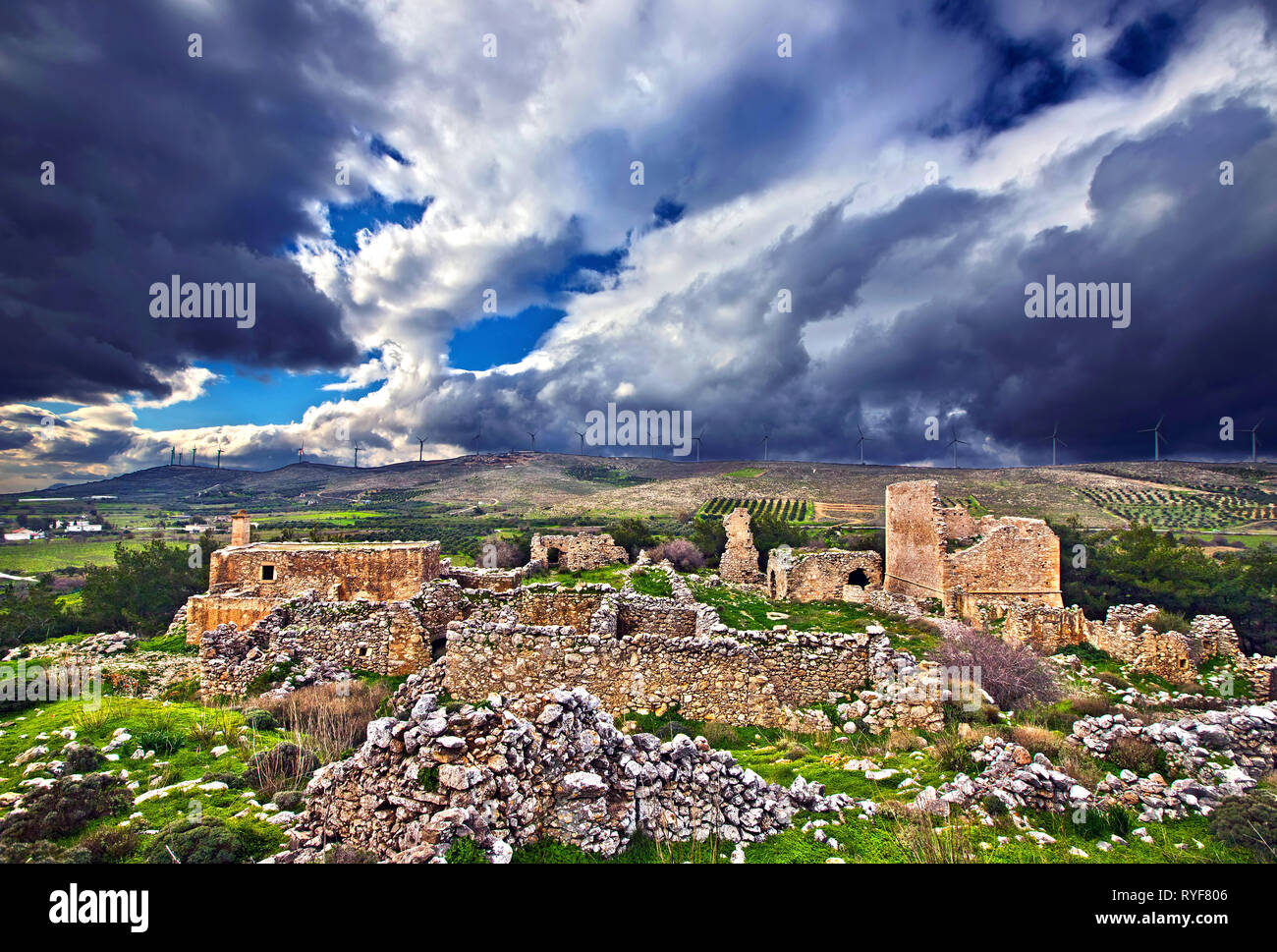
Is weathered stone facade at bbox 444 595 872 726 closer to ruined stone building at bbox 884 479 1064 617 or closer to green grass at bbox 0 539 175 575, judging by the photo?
ruined stone building at bbox 884 479 1064 617

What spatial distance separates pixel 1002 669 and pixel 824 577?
11.8 meters

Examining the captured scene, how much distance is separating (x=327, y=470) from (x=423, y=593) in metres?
127

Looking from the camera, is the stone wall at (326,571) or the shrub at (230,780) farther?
A: the stone wall at (326,571)

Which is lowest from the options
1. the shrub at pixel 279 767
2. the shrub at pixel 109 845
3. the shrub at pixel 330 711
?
the shrub at pixel 330 711

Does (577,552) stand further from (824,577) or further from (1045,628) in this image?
(1045,628)

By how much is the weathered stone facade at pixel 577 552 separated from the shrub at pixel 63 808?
19.5 metres

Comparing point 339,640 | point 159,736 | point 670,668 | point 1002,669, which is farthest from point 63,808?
point 1002,669

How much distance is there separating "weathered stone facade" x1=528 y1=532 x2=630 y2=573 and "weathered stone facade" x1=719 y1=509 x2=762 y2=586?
5.57 metres

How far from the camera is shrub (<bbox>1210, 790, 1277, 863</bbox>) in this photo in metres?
4.10

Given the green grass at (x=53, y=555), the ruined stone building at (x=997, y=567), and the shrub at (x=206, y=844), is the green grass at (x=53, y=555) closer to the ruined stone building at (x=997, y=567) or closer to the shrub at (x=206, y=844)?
the shrub at (x=206, y=844)

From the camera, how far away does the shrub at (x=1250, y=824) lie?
410 centimetres

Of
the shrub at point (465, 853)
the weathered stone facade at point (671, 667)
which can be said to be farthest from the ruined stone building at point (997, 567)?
the shrub at point (465, 853)
